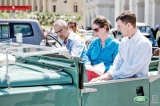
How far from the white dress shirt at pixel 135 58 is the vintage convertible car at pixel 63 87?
0.50 ft

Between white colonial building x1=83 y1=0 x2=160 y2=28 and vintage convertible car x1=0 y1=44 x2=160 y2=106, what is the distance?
109 feet

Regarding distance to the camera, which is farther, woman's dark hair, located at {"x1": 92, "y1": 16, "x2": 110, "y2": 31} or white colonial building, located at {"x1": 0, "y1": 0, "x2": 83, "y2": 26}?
white colonial building, located at {"x1": 0, "y1": 0, "x2": 83, "y2": 26}

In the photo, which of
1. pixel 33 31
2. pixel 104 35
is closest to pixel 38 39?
pixel 33 31

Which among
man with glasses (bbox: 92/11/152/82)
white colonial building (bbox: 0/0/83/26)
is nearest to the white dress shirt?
man with glasses (bbox: 92/11/152/82)

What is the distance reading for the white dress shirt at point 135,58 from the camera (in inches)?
152

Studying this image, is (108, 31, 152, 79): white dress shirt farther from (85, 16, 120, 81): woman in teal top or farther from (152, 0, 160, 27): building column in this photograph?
(152, 0, 160, 27): building column

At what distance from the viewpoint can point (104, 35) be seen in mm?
4848

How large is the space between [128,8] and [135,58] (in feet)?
151

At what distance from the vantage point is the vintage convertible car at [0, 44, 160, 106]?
3.11 meters

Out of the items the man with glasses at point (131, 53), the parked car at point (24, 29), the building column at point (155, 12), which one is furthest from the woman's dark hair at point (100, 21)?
the building column at point (155, 12)

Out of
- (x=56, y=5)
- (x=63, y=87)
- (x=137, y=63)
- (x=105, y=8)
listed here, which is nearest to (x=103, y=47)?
(x=137, y=63)

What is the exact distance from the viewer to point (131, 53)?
13.0ft

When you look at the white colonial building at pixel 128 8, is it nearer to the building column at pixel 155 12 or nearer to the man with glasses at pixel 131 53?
the building column at pixel 155 12

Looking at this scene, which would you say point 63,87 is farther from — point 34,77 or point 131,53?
point 131,53
